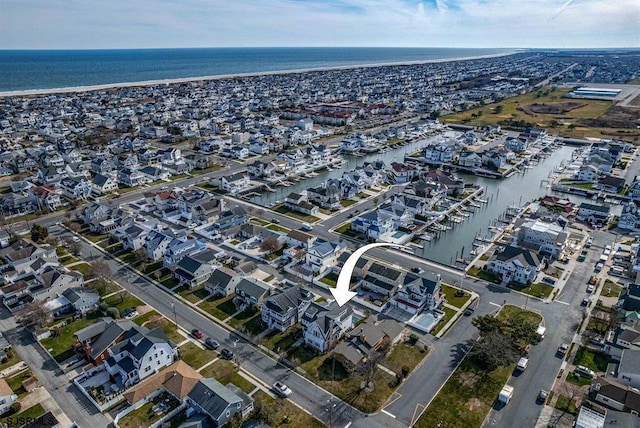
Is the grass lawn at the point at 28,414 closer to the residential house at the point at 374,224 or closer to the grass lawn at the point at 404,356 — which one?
the grass lawn at the point at 404,356

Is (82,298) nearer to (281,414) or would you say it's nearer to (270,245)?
(270,245)

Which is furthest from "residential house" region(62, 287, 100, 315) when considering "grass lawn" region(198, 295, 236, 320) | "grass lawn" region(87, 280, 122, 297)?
"grass lawn" region(198, 295, 236, 320)

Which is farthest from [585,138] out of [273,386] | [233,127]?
[273,386]

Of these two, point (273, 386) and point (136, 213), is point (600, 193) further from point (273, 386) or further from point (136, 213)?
point (136, 213)

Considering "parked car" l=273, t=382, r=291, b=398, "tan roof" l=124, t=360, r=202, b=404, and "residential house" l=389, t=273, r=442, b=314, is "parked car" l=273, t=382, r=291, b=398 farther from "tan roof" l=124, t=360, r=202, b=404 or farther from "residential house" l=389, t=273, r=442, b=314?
"residential house" l=389, t=273, r=442, b=314

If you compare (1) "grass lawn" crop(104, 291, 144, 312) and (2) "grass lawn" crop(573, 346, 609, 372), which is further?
(1) "grass lawn" crop(104, 291, 144, 312)

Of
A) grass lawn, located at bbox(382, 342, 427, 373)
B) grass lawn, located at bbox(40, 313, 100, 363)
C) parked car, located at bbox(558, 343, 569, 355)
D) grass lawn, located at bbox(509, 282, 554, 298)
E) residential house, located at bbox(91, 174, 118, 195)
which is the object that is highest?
residential house, located at bbox(91, 174, 118, 195)

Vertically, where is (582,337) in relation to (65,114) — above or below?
below

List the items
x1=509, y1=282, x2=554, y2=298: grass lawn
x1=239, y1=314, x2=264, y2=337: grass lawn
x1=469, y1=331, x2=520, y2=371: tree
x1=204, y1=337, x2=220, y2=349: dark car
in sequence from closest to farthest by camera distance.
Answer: x1=469, y1=331, x2=520, y2=371: tree → x1=204, y1=337, x2=220, y2=349: dark car → x1=239, y1=314, x2=264, y2=337: grass lawn → x1=509, y1=282, x2=554, y2=298: grass lawn
